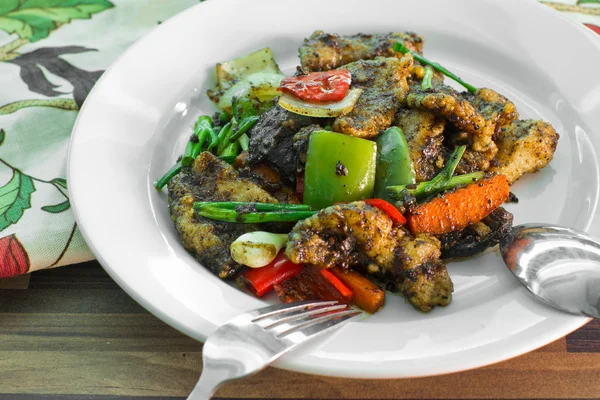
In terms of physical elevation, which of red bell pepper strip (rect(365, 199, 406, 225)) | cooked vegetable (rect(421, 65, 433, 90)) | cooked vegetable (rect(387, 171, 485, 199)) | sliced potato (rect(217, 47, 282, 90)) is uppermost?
cooked vegetable (rect(421, 65, 433, 90))

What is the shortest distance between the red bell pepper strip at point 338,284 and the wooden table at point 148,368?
0.37 meters

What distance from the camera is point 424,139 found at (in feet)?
10.7

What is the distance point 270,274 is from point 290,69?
195cm

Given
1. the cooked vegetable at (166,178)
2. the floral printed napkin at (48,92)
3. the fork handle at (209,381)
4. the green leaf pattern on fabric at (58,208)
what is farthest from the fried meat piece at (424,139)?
the green leaf pattern on fabric at (58,208)

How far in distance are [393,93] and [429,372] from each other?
1643mm

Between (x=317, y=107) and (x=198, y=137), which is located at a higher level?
(x=317, y=107)

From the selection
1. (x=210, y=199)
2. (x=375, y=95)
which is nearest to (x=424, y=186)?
(x=375, y=95)

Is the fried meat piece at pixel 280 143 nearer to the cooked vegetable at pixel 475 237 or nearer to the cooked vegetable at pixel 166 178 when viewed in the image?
the cooked vegetable at pixel 166 178

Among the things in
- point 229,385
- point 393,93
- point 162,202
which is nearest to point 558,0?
point 393,93

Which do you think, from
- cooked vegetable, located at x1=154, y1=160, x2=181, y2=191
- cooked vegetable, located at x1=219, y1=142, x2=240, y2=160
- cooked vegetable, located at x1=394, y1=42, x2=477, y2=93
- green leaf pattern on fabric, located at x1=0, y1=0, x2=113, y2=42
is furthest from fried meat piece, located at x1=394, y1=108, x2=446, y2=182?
green leaf pattern on fabric, located at x1=0, y1=0, x2=113, y2=42

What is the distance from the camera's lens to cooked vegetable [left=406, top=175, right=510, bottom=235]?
3006mm

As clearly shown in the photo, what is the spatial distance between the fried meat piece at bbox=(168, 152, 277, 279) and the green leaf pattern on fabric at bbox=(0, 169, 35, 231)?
0.86m

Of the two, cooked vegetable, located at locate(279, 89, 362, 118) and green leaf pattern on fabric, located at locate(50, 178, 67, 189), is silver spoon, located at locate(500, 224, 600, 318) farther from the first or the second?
green leaf pattern on fabric, located at locate(50, 178, 67, 189)

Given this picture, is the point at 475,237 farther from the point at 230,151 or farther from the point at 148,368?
the point at 148,368
